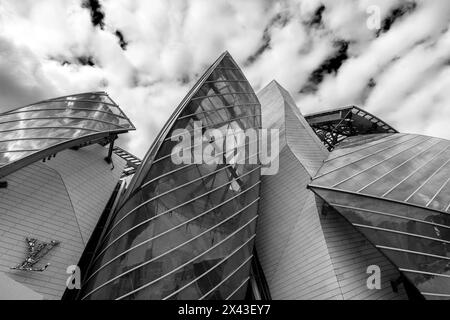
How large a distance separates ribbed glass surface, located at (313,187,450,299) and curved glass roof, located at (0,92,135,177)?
15.3 m

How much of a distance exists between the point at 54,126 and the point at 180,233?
1220 centimetres

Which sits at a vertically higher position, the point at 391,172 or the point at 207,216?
the point at 207,216

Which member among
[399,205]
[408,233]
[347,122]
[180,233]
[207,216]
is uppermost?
[347,122]

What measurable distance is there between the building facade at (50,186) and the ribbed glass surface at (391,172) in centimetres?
1463

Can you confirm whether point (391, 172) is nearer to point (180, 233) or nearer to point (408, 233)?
point (408, 233)

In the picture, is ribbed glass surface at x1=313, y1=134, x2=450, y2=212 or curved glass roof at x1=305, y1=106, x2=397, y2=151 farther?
curved glass roof at x1=305, y1=106, x2=397, y2=151

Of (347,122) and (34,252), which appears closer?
(34,252)

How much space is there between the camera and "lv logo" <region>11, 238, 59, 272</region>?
10.8 m

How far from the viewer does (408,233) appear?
40.2 feet

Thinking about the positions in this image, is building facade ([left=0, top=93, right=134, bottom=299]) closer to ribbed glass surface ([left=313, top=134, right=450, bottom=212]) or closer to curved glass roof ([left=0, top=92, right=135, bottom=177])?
curved glass roof ([left=0, top=92, right=135, bottom=177])

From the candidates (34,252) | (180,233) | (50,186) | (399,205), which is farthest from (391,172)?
(50,186)

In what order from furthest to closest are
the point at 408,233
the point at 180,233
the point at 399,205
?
the point at 399,205, the point at 408,233, the point at 180,233

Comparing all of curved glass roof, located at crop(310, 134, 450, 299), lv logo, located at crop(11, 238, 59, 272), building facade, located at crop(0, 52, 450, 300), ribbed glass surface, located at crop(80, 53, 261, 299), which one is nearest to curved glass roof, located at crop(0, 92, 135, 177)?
building facade, located at crop(0, 52, 450, 300)

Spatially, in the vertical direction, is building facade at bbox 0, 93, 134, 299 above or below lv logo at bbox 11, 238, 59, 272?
above
